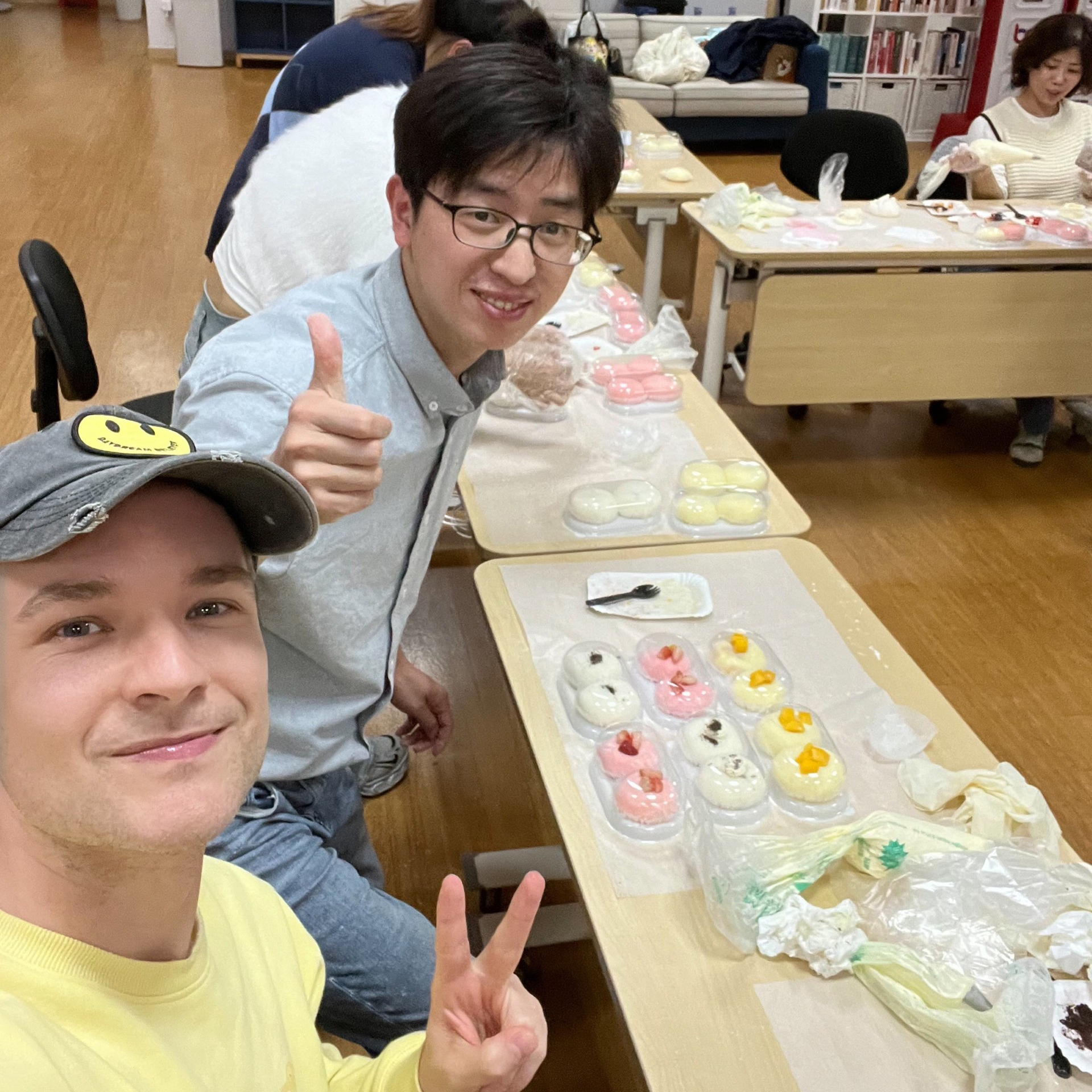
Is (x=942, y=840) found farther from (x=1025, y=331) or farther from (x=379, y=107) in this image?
(x=1025, y=331)

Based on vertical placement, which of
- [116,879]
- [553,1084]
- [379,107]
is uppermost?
[379,107]

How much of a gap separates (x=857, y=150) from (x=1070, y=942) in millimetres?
3804

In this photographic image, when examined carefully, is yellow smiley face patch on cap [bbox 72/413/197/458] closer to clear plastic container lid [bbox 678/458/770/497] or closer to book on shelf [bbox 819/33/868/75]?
clear plastic container lid [bbox 678/458/770/497]

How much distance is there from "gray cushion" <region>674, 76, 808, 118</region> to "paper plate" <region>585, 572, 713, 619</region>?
20.9 feet

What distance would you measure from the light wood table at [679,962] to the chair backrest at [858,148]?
10.8ft

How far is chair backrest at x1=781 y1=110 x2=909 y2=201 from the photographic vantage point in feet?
14.4

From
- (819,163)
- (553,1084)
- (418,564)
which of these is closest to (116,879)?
(418,564)

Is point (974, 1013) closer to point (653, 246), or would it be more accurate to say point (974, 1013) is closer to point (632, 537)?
point (632, 537)

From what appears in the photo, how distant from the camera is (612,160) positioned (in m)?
1.45

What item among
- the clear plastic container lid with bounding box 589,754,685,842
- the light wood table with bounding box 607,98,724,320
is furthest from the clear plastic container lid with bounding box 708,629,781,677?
the light wood table with bounding box 607,98,724,320

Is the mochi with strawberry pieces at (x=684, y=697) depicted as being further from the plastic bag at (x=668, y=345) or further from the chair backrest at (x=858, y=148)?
the chair backrest at (x=858, y=148)

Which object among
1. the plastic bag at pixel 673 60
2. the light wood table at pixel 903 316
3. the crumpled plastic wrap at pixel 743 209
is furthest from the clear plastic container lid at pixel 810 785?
the plastic bag at pixel 673 60

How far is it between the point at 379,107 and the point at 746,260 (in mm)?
1641

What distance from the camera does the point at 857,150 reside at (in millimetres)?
4379
